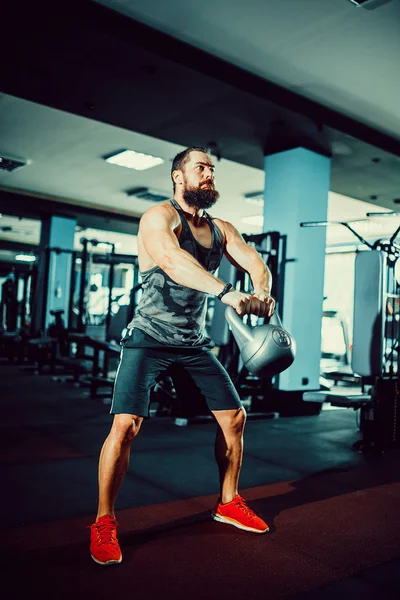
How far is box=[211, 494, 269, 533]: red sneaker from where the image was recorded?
2027 millimetres

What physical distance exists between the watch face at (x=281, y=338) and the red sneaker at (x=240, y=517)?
0.72m

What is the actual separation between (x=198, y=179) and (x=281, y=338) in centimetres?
66

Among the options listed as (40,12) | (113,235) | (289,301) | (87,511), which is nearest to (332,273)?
(113,235)

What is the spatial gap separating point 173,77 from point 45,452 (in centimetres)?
283

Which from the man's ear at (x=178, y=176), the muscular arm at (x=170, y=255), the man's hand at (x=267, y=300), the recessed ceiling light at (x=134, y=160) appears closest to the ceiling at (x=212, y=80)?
the recessed ceiling light at (x=134, y=160)

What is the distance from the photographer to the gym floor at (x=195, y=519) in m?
1.62

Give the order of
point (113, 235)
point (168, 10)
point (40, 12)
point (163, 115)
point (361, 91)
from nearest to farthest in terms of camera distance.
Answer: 1. point (40, 12)
2. point (168, 10)
3. point (361, 91)
4. point (163, 115)
5. point (113, 235)

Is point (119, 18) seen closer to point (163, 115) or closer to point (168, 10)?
point (168, 10)

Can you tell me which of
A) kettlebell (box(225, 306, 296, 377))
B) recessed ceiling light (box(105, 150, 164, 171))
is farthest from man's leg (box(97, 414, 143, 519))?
recessed ceiling light (box(105, 150, 164, 171))

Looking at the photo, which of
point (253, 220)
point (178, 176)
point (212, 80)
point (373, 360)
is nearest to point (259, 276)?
point (178, 176)

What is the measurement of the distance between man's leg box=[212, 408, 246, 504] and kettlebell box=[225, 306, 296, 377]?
289mm

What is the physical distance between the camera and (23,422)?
13.5ft

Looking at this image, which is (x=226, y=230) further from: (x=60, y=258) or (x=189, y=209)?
(x=60, y=258)

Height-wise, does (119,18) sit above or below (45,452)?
above
